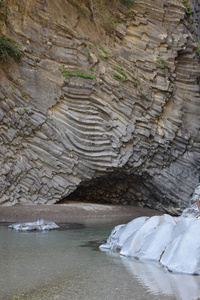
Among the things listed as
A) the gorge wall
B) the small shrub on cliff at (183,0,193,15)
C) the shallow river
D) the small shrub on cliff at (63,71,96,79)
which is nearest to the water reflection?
the shallow river

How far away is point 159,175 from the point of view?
18188 millimetres

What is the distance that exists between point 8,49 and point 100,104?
445cm

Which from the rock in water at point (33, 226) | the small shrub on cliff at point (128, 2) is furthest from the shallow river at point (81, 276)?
the small shrub on cliff at point (128, 2)

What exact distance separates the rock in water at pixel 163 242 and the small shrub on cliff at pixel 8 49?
9217 mm

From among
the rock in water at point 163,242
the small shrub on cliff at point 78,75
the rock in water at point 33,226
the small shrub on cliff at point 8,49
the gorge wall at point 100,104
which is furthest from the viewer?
the small shrub on cliff at point 78,75

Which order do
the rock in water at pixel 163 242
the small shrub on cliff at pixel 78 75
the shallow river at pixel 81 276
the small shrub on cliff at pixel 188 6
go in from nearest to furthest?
the shallow river at pixel 81 276 → the rock in water at pixel 163 242 → the small shrub on cliff at pixel 78 75 → the small shrub on cliff at pixel 188 6

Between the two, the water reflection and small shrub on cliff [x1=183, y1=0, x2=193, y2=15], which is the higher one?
small shrub on cliff [x1=183, y1=0, x2=193, y2=15]

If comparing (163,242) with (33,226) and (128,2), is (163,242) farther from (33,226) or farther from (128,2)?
(128,2)

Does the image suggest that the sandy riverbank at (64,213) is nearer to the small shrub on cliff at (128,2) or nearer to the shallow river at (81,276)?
the shallow river at (81,276)

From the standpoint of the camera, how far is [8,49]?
14055 millimetres

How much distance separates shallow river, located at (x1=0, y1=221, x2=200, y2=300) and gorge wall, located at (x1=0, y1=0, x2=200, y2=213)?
755 cm

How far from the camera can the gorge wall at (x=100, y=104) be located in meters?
14.7

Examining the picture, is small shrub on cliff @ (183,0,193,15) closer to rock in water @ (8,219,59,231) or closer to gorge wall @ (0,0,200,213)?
gorge wall @ (0,0,200,213)

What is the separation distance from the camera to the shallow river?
399 centimetres
